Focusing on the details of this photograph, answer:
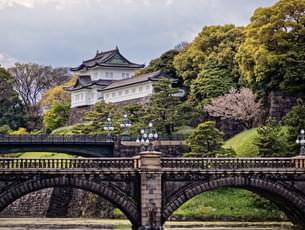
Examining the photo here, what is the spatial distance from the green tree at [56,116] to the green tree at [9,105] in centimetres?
423

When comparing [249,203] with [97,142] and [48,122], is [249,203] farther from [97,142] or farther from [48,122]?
[48,122]

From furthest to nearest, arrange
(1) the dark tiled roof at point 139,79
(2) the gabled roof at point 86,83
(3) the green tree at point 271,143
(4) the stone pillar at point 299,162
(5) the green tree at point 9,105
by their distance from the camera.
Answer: (5) the green tree at point 9,105 → (2) the gabled roof at point 86,83 → (1) the dark tiled roof at point 139,79 → (3) the green tree at point 271,143 → (4) the stone pillar at point 299,162

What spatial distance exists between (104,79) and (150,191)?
72.4 m

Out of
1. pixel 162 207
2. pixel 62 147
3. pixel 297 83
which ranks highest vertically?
pixel 297 83

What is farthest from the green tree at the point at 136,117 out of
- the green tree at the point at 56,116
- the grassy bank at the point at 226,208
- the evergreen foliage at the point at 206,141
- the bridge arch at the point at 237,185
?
the bridge arch at the point at 237,185

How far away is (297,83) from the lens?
81750mm

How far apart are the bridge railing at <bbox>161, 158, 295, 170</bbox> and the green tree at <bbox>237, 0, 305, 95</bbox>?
24.5 m

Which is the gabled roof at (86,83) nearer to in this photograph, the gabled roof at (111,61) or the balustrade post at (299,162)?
the gabled roof at (111,61)

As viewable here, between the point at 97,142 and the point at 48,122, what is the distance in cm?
4168

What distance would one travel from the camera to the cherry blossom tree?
3420 inches

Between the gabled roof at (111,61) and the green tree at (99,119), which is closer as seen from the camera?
the green tree at (99,119)

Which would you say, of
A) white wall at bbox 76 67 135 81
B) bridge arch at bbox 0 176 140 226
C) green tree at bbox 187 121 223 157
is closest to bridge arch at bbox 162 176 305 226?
bridge arch at bbox 0 176 140 226

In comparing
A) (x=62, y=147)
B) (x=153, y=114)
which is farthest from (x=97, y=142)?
(x=153, y=114)

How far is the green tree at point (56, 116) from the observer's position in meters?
123
